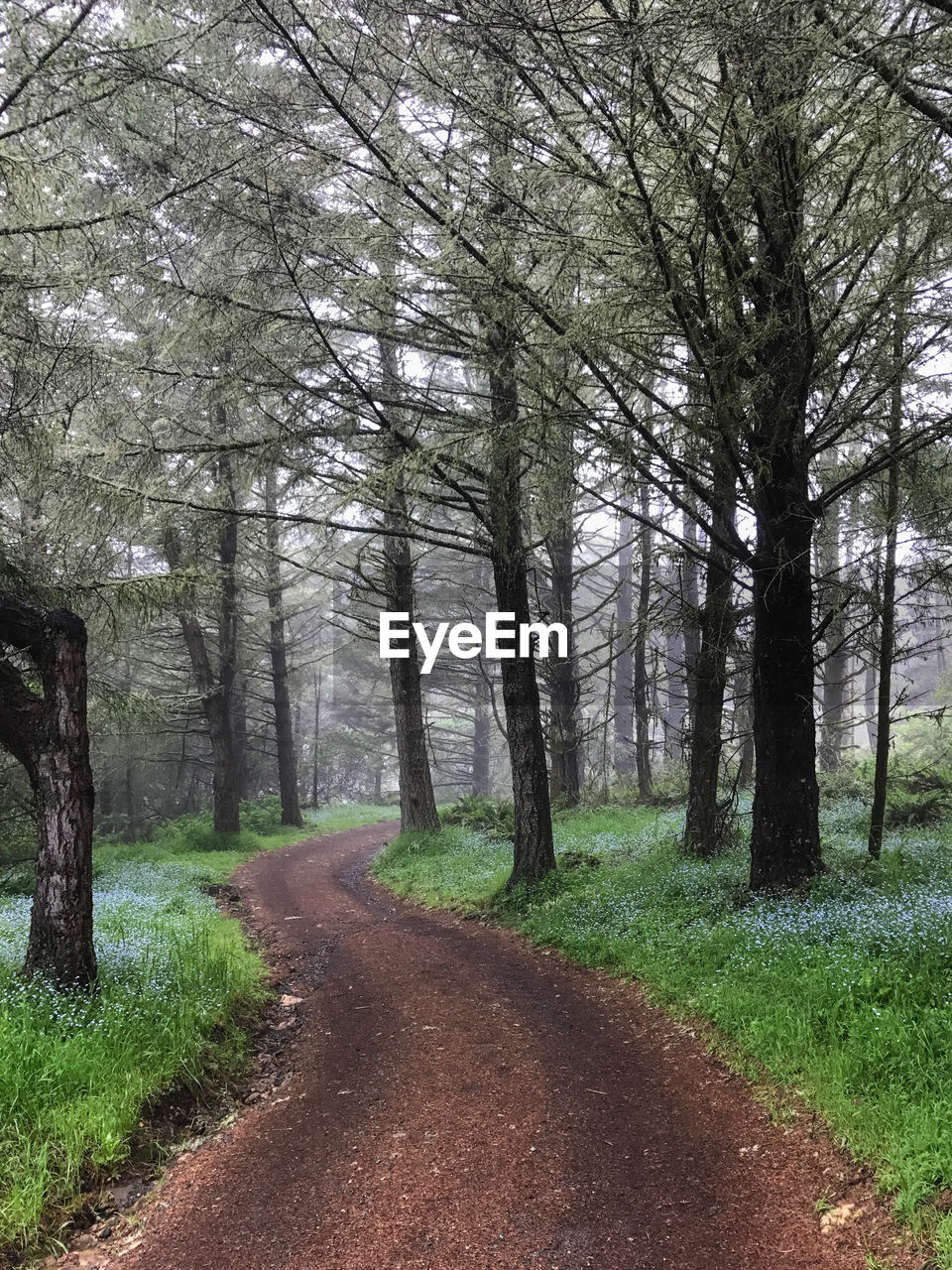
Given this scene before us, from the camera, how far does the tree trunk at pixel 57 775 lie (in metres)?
5.72

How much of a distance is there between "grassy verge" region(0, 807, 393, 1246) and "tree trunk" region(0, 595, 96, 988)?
32cm

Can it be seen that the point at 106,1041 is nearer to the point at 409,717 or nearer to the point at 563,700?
the point at 409,717

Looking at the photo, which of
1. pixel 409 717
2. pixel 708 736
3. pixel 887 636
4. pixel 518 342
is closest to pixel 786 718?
pixel 887 636

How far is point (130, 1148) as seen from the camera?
4.26 m

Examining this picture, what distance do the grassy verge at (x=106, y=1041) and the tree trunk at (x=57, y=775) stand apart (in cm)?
32

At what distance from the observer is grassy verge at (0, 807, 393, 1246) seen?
152 inches

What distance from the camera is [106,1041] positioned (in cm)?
491

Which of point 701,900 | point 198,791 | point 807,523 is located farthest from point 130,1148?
point 198,791

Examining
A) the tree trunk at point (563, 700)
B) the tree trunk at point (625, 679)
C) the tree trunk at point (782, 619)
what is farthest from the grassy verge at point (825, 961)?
the tree trunk at point (625, 679)

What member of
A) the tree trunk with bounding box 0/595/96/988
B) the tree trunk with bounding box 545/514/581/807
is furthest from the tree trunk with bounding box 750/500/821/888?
the tree trunk with bounding box 545/514/581/807

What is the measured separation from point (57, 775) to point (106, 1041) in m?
2.01

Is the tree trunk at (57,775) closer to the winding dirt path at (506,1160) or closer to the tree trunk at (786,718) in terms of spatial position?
the winding dirt path at (506,1160)
